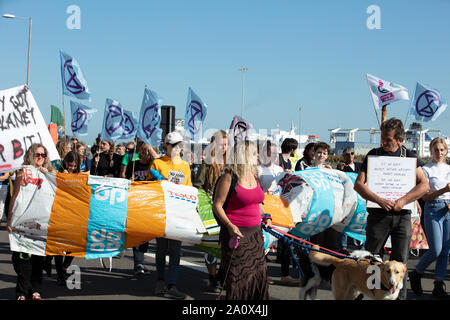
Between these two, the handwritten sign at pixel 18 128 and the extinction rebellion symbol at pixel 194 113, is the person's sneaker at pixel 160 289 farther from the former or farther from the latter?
the extinction rebellion symbol at pixel 194 113

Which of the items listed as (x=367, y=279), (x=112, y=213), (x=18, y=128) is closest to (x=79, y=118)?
(x=18, y=128)

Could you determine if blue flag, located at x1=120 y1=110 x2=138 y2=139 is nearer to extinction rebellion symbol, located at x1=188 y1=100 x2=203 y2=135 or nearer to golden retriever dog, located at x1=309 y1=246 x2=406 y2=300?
extinction rebellion symbol, located at x1=188 y1=100 x2=203 y2=135

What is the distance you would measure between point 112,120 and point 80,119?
92 cm

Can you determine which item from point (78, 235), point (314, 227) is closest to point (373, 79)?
point (314, 227)

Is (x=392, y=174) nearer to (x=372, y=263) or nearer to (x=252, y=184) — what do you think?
(x=372, y=263)

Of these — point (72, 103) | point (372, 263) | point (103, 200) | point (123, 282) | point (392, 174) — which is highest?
point (72, 103)

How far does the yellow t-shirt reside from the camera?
20.4ft

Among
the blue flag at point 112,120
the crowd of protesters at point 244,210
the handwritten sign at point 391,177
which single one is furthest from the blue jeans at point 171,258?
the blue flag at point 112,120

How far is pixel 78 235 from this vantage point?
5.41 meters

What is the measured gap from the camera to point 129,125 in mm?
14352

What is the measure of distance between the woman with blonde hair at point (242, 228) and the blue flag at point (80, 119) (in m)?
9.08


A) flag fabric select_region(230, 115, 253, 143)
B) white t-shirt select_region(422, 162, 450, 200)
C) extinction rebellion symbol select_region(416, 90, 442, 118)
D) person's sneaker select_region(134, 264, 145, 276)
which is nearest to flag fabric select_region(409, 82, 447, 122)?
extinction rebellion symbol select_region(416, 90, 442, 118)
